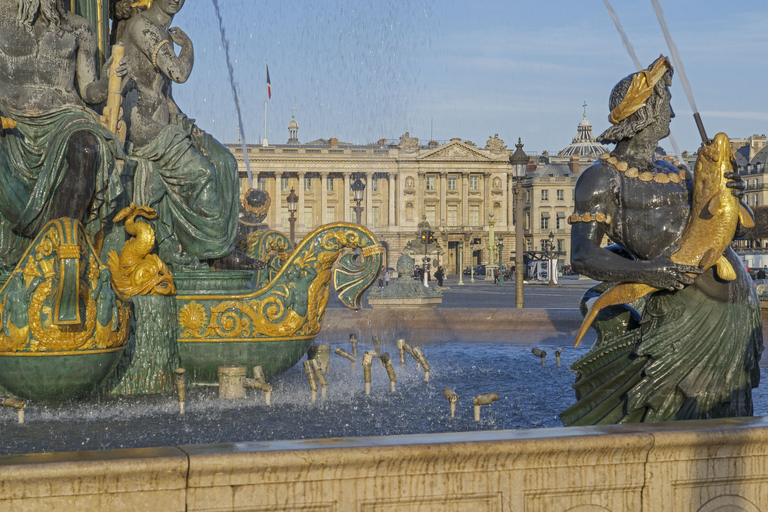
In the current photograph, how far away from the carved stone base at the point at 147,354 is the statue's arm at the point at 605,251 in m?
2.99

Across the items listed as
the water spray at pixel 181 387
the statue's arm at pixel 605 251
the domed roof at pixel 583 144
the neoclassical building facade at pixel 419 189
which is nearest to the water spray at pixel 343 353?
the water spray at pixel 181 387

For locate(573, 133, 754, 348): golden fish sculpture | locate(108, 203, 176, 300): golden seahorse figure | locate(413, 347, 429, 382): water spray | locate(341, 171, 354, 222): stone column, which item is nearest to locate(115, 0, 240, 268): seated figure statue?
locate(108, 203, 176, 300): golden seahorse figure

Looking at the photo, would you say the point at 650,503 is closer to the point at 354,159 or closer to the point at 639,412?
the point at 639,412

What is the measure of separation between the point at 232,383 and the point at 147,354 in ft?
1.72

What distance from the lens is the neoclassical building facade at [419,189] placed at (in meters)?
84.1

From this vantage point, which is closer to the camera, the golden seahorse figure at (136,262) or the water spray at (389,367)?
the golden seahorse figure at (136,262)

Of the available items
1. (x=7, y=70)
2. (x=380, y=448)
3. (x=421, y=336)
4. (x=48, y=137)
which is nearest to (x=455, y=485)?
(x=380, y=448)

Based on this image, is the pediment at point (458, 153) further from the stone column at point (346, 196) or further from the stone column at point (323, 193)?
the stone column at point (323, 193)

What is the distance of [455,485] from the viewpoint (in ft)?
7.79

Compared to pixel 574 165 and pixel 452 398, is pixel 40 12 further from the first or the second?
pixel 574 165

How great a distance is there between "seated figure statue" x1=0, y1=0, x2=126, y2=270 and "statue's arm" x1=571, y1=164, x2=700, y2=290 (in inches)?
118

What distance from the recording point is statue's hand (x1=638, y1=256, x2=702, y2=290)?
3230 mm

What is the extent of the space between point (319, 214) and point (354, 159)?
6033 millimetres

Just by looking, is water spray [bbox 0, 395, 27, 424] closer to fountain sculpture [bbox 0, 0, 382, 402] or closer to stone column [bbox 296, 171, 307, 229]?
fountain sculpture [bbox 0, 0, 382, 402]
